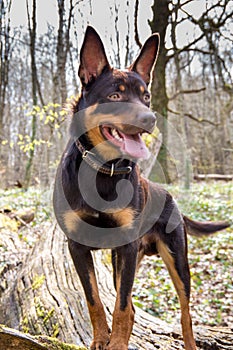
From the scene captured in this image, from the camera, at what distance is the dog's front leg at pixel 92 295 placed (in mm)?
2699

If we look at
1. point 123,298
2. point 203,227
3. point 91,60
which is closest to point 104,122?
point 91,60

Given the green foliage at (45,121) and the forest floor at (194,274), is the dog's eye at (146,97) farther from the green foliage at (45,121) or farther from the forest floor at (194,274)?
the green foliage at (45,121)

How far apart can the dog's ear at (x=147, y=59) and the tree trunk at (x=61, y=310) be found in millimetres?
2155

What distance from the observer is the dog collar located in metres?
2.82

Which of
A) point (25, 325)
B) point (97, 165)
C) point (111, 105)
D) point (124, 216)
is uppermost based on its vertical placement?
point (111, 105)

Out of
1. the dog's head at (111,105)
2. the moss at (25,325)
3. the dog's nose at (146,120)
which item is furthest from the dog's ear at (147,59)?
the moss at (25,325)

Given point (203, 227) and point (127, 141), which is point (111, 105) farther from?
point (203, 227)

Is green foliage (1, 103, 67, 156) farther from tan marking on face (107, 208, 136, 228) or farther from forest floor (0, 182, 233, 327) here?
tan marking on face (107, 208, 136, 228)

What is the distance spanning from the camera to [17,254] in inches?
211

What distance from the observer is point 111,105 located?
9.11ft

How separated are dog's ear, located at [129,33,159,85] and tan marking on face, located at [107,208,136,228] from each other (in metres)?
1.14

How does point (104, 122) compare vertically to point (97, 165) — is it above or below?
above

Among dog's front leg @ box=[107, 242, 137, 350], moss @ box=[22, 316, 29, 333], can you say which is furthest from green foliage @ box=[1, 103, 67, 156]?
dog's front leg @ box=[107, 242, 137, 350]

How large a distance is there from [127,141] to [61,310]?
1703 mm
